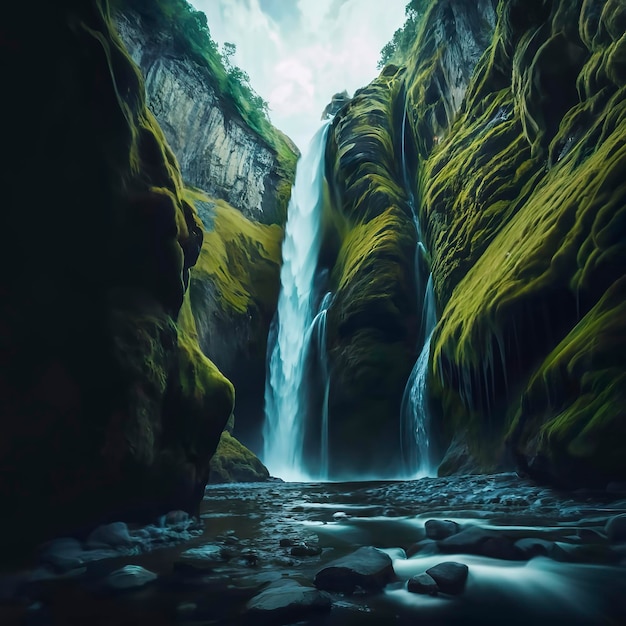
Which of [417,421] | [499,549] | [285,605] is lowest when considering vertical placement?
[285,605]

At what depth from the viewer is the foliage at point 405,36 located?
3225 centimetres

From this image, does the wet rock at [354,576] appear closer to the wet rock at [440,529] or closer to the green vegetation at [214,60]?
the wet rock at [440,529]

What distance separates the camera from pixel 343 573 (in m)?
3.42

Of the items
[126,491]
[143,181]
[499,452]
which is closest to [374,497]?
[499,452]

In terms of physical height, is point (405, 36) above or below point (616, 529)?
above

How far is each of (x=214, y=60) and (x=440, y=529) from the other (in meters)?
37.8

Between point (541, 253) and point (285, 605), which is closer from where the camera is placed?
point (285, 605)

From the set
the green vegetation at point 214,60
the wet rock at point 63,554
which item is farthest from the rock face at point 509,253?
the green vegetation at point 214,60

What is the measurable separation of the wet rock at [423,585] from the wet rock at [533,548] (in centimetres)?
116

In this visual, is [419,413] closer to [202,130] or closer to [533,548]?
[533,548]

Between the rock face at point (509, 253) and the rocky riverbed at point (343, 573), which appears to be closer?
the rocky riverbed at point (343, 573)

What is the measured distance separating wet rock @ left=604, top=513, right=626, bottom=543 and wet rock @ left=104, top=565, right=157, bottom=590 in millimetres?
4155

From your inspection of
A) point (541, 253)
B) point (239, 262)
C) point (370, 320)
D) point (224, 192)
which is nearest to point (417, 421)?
point (370, 320)

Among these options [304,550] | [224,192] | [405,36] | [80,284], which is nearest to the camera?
[304,550]
